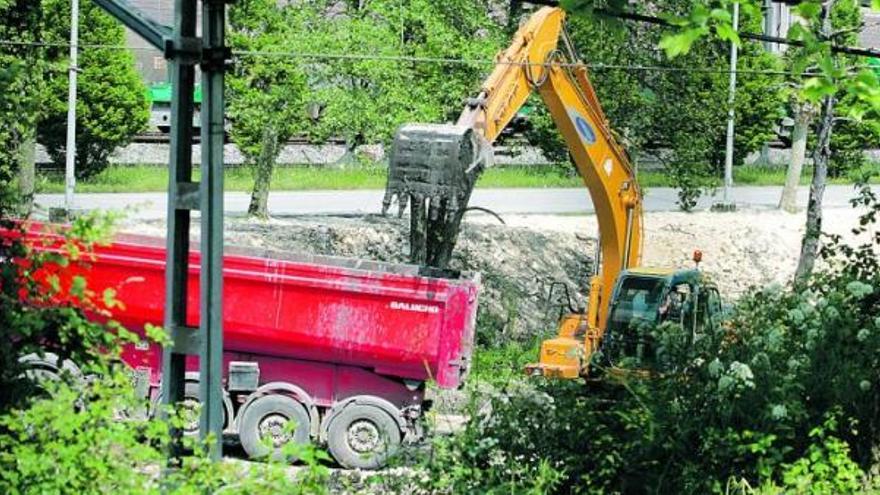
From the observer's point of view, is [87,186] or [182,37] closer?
[182,37]

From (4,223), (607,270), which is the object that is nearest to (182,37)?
(4,223)

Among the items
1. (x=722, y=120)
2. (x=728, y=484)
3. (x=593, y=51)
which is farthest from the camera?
(x=722, y=120)

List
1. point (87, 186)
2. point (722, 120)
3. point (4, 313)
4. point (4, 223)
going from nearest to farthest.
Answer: point (4, 313) < point (4, 223) < point (722, 120) < point (87, 186)

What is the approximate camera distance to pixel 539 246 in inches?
1212

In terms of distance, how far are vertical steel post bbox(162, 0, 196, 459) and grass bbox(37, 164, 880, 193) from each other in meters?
27.3

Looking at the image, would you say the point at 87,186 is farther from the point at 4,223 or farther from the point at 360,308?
the point at 4,223

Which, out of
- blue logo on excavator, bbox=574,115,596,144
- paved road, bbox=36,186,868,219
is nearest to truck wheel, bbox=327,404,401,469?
blue logo on excavator, bbox=574,115,596,144

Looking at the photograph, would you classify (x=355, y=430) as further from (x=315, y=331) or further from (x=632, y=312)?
(x=632, y=312)

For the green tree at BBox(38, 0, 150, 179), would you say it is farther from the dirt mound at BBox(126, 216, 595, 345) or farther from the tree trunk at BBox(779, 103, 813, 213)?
the tree trunk at BBox(779, 103, 813, 213)

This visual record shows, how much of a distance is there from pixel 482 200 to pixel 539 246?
7.14m

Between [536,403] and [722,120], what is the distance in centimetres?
2064

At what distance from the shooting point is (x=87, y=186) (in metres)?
36.8

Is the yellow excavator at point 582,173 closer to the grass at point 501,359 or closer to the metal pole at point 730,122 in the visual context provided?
the grass at point 501,359

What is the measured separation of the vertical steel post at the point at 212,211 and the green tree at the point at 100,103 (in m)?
29.4
